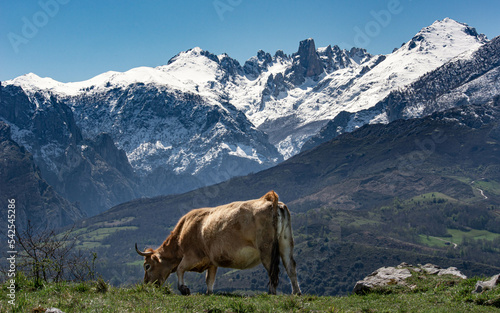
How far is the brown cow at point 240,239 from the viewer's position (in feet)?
69.8

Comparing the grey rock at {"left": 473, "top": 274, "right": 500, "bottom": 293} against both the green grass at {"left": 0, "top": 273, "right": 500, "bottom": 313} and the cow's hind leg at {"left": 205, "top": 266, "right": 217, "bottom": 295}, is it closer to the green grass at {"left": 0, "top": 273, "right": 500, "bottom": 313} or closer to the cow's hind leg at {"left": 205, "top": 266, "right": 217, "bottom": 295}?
the green grass at {"left": 0, "top": 273, "right": 500, "bottom": 313}

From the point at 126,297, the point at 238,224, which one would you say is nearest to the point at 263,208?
the point at 238,224

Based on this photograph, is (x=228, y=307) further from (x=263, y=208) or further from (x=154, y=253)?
(x=154, y=253)

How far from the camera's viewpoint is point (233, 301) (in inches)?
675

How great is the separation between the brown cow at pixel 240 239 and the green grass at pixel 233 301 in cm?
231

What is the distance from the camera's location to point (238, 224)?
2206 centimetres

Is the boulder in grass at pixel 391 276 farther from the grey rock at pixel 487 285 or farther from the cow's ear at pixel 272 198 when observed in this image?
the cow's ear at pixel 272 198

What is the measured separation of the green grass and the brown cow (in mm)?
2310

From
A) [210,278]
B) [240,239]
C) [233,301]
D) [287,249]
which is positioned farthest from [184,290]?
[233,301]

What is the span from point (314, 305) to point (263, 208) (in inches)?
228

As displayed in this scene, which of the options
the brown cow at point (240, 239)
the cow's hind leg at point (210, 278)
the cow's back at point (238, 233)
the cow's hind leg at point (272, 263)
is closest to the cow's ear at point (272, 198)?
the brown cow at point (240, 239)

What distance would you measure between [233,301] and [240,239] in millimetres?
4975

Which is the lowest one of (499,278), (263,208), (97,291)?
(499,278)

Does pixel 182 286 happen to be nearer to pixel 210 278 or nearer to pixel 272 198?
pixel 210 278
